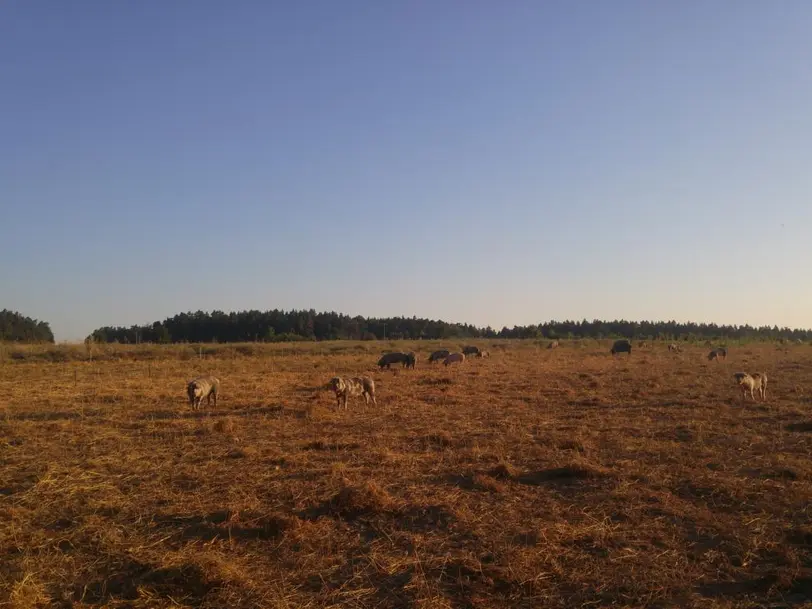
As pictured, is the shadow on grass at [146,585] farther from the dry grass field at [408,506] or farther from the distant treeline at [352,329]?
the distant treeline at [352,329]

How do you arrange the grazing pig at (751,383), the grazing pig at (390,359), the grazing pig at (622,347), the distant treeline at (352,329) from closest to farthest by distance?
the grazing pig at (751,383) → the grazing pig at (390,359) → the grazing pig at (622,347) → the distant treeline at (352,329)

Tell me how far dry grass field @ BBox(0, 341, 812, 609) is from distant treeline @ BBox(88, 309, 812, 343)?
203ft

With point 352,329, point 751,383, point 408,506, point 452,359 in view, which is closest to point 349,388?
point 408,506

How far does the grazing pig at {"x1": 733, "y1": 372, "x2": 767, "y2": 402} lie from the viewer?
1705 centimetres

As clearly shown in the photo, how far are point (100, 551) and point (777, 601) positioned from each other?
6947 mm

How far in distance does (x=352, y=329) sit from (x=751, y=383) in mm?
95328

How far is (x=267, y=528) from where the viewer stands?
699 centimetres

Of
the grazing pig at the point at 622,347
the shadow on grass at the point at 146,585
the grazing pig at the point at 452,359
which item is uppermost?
the grazing pig at the point at 622,347

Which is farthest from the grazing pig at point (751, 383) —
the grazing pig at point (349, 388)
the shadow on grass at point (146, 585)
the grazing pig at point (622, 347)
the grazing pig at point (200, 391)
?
the grazing pig at point (622, 347)

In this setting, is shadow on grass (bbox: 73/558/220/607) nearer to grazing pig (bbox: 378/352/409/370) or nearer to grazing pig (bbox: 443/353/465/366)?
grazing pig (bbox: 378/352/409/370)

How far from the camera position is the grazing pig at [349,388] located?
16.7 m

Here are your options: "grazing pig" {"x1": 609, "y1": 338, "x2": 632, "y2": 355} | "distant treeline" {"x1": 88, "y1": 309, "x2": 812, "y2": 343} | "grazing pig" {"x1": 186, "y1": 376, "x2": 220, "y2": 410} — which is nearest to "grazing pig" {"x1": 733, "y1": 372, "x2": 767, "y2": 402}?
"grazing pig" {"x1": 186, "y1": 376, "x2": 220, "y2": 410}

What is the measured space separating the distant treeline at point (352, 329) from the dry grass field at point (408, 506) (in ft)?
203

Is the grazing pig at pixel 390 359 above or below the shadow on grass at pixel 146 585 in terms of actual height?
above
